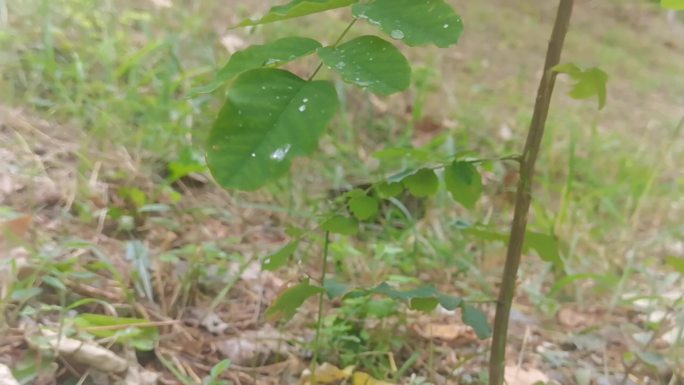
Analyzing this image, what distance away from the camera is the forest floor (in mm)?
955

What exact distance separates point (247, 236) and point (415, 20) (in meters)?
0.98

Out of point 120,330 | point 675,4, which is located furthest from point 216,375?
point 675,4

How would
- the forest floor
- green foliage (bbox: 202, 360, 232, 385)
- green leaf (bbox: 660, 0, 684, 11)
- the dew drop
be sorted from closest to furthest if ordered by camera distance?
the dew drop → green leaf (bbox: 660, 0, 684, 11) → green foliage (bbox: 202, 360, 232, 385) → the forest floor

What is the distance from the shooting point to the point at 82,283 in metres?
1.01

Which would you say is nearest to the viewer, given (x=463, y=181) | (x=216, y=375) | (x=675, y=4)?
(x=675, y=4)

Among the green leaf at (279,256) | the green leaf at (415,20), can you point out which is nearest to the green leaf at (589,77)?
the green leaf at (415,20)

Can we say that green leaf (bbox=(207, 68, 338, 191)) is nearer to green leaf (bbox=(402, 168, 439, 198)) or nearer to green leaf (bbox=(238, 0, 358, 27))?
green leaf (bbox=(238, 0, 358, 27))

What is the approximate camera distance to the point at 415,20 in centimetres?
56

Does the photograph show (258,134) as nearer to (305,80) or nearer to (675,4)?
(305,80)

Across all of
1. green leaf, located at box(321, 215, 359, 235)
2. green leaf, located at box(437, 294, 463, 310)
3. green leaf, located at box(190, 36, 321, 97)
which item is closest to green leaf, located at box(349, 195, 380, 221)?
green leaf, located at box(321, 215, 359, 235)

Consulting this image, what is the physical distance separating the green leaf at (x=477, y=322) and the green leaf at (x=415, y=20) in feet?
1.10

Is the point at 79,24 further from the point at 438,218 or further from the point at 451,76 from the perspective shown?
the point at 451,76

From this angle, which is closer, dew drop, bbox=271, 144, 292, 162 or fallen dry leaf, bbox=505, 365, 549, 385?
dew drop, bbox=271, 144, 292, 162

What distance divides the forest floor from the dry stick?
9 centimetres
